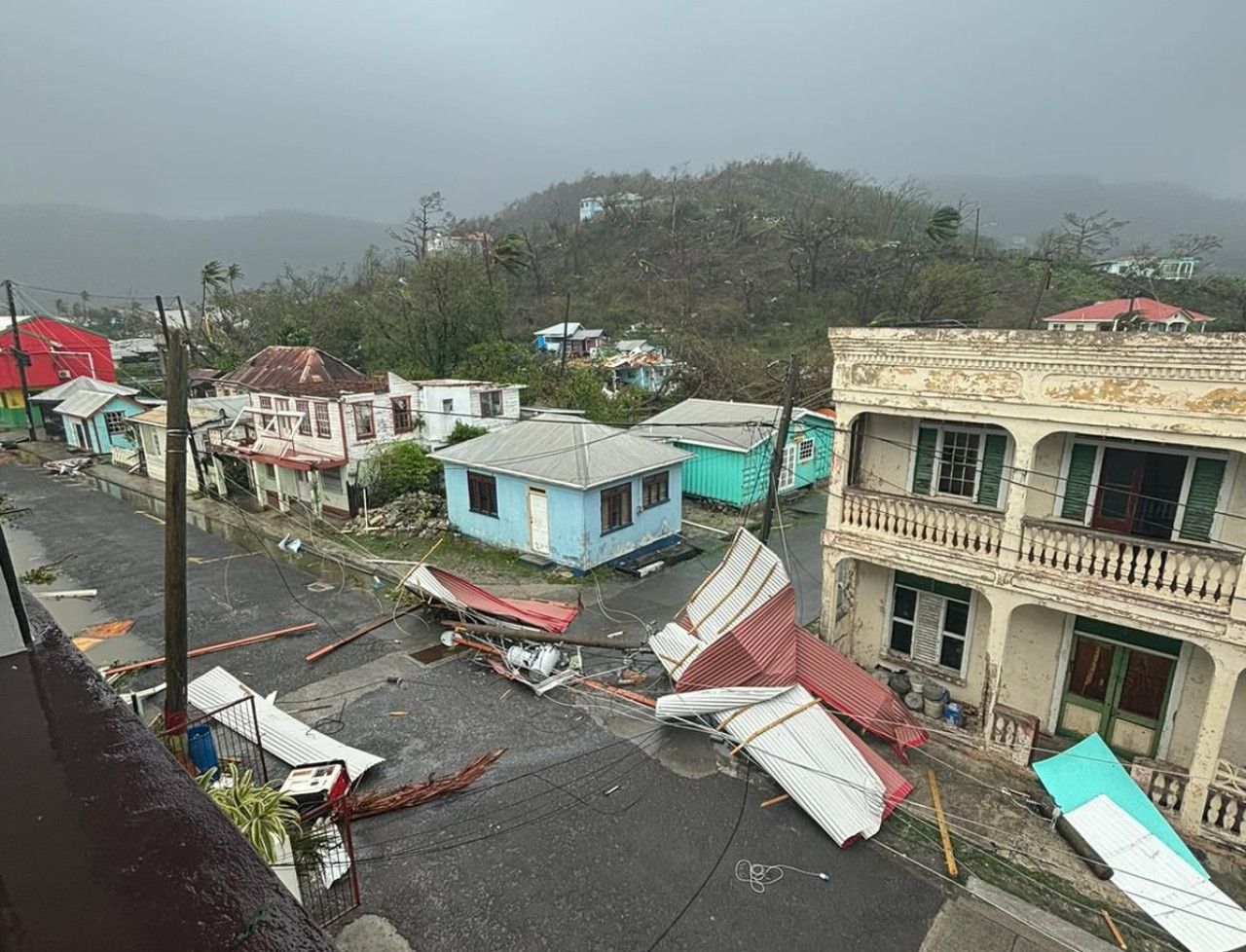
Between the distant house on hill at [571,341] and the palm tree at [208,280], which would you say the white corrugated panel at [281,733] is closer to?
the distant house on hill at [571,341]

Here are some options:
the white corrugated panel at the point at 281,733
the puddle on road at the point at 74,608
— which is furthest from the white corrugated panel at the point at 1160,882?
the puddle on road at the point at 74,608

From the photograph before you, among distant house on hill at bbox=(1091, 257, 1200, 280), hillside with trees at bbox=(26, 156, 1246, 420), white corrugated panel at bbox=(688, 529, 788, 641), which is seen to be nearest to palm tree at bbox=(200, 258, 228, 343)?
hillside with trees at bbox=(26, 156, 1246, 420)

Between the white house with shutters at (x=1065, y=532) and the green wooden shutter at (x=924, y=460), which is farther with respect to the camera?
the green wooden shutter at (x=924, y=460)

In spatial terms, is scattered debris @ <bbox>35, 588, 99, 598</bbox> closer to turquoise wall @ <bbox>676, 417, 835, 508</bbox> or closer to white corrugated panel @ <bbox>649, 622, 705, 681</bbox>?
white corrugated panel @ <bbox>649, 622, 705, 681</bbox>

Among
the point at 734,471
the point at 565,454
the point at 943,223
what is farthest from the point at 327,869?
the point at 943,223

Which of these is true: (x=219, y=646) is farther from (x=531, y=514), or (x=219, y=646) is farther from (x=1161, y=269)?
(x=1161, y=269)

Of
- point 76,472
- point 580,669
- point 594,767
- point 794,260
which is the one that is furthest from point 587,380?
point 794,260
